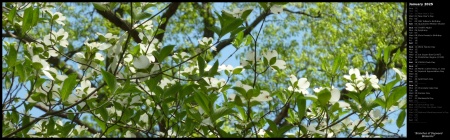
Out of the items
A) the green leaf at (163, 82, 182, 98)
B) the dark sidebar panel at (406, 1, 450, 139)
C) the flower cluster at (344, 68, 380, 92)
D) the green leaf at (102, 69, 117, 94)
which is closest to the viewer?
the green leaf at (102, 69, 117, 94)

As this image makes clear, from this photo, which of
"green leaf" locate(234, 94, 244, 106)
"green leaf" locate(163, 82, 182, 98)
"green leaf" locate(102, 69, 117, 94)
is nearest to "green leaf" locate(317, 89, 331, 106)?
"green leaf" locate(234, 94, 244, 106)

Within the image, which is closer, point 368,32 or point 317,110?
point 317,110

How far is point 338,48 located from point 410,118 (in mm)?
5420

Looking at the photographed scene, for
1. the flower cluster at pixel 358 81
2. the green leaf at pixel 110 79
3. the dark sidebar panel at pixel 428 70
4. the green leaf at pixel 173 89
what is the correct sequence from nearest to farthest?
the green leaf at pixel 110 79 < the green leaf at pixel 173 89 < the dark sidebar panel at pixel 428 70 < the flower cluster at pixel 358 81

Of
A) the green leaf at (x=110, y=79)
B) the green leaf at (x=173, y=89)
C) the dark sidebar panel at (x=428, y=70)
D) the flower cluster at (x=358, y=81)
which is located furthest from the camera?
the flower cluster at (x=358, y=81)

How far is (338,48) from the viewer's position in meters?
7.02

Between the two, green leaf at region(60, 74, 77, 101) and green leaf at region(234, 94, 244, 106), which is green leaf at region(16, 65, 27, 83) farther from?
green leaf at region(234, 94, 244, 106)

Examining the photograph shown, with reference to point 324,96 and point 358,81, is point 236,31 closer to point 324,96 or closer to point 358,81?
point 324,96

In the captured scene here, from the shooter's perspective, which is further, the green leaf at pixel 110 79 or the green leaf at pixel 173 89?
the green leaf at pixel 173 89

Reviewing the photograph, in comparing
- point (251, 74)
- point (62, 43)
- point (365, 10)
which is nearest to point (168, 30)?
point (251, 74)

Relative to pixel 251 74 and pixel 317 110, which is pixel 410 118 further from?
pixel 251 74

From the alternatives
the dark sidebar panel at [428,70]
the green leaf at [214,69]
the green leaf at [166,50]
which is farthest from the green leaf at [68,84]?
the dark sidebar panel at [428,70]

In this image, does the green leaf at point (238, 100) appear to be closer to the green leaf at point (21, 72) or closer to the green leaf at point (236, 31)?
the green leaf at point (236, 31)

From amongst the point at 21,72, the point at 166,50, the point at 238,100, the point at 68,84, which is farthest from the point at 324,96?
the point at 21,72
